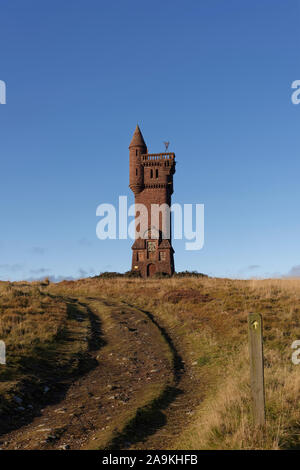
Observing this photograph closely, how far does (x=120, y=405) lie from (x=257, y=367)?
3.81m

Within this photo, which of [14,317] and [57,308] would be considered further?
[57,308]

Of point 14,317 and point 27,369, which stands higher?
point 14,317

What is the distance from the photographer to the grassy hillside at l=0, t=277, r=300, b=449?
6.64 meters

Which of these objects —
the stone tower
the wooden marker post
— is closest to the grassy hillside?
the wooden marker post

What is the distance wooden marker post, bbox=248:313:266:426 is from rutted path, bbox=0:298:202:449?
161 cm

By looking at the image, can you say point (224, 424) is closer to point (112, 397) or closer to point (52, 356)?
point (112, 397)

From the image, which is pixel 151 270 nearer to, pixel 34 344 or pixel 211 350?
pixel 211 350

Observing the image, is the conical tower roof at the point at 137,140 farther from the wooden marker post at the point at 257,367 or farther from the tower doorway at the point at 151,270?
the wooden marker post at the point at 257,367

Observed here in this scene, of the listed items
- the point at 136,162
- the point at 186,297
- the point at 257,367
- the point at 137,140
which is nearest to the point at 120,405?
the point at 257,367

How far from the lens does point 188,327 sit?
1733 cm

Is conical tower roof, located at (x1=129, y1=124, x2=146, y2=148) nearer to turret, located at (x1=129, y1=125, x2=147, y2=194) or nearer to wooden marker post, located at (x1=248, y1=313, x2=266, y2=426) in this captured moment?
turret, located at (x1=129, y1=125, x2=147, y2=194)

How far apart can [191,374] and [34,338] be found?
564cm
